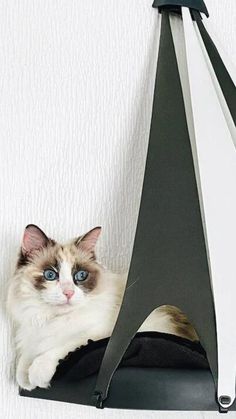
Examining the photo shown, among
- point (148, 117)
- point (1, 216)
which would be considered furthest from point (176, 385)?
point (148, 117)

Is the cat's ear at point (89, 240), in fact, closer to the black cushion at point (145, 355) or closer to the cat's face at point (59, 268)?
the cat's face at point (59, 268)

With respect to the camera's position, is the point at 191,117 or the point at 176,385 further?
the point at 191,117

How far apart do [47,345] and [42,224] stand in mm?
250

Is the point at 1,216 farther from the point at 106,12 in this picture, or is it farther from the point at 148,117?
the point at 106,12

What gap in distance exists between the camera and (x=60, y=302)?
1130mm

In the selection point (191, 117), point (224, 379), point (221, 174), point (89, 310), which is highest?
point (191, 117)

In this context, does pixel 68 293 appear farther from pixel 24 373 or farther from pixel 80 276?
pixel 24 373

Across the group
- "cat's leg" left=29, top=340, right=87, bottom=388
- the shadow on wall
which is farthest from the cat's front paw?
the shadow on wall

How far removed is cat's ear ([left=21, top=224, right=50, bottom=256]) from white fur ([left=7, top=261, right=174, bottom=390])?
41mm

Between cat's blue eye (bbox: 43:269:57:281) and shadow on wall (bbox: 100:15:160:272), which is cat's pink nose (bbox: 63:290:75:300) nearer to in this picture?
cat's blue eye (bbox: 43:269:57:281)

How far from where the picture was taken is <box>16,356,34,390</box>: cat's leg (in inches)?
45.1

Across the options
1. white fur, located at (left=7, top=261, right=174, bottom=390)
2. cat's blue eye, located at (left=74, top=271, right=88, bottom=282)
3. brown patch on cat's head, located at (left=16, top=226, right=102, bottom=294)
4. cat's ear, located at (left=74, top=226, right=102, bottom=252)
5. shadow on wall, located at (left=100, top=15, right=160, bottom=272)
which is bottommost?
white fur, located at (left=7, top=261, right=174, bottom=390)

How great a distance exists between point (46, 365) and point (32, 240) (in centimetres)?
20

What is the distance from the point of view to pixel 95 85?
1366 mm
